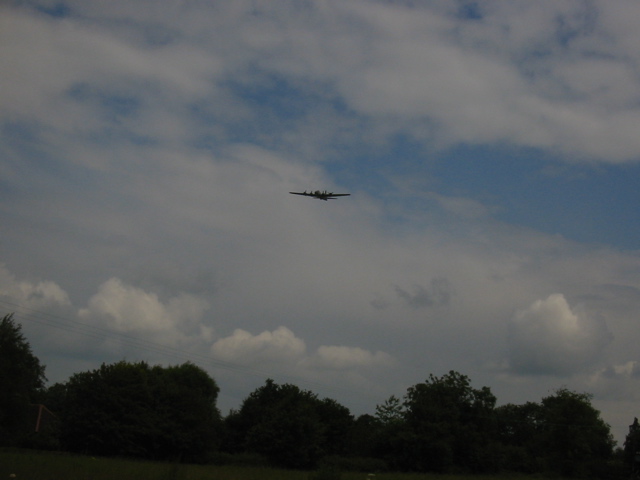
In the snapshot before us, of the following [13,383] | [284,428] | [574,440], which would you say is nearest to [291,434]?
[284,428]

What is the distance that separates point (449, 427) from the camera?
6444 centimetres

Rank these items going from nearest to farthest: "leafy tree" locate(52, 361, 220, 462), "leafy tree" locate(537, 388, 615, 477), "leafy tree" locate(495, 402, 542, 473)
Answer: "leafy tree" locate(52, 361, 220, 462) < "leafy tree" locate(537, 388, 615, 477) < "leafy tree" locate(495, 402, 542, 473)

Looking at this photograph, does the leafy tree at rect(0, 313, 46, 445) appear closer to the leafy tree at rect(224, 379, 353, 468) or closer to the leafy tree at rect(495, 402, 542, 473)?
the leafy tree at rect(224, 379, 353, 468)

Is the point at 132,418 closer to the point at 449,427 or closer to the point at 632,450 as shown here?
the point at 449,427

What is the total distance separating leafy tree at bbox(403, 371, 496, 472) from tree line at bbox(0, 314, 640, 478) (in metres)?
0.11

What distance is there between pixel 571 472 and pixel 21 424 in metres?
56.8

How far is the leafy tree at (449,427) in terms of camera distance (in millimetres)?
60812

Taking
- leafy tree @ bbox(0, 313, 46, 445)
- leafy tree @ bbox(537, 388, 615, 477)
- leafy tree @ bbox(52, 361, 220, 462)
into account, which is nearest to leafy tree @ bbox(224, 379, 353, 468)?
leafy tree @ bbox(52, 361, 220, 462)

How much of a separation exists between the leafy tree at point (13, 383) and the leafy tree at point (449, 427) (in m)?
36.9

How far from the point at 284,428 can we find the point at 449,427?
19.2 meters

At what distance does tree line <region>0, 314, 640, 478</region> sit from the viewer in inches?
2172

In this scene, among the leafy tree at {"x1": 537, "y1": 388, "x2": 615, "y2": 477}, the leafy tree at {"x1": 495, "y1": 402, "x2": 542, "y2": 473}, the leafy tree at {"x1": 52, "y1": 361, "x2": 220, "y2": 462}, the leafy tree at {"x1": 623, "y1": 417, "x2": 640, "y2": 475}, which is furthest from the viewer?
the leafy tree at {"x1": 495, "y1": 402, "x2": 542, "y2": 473}

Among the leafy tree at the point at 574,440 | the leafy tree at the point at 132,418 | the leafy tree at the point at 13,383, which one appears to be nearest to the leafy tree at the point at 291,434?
the leafy tree at the point at 132,418

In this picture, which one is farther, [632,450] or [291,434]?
[632,450]
